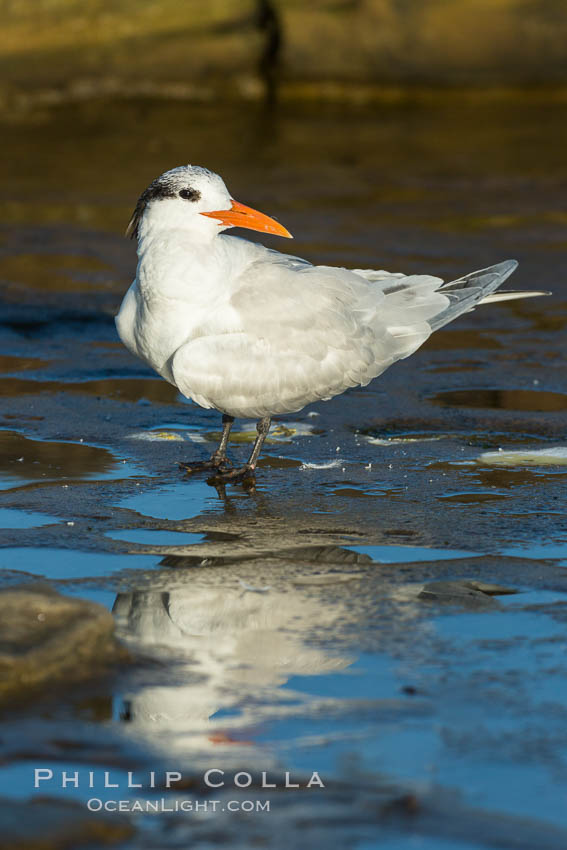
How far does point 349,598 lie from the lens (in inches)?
154

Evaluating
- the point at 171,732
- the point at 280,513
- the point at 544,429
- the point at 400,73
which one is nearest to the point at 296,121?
the point at 400,73

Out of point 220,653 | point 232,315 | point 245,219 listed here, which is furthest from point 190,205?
point 220,653

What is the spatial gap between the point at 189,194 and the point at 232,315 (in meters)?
0.56

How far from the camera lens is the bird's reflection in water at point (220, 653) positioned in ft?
10.1

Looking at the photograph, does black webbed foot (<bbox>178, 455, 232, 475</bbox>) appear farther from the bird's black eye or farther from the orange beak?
the bird's black eye

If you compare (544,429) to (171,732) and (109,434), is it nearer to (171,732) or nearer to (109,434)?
(109,434)

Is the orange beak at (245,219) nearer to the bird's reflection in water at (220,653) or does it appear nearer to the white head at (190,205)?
the white head at (190,205)

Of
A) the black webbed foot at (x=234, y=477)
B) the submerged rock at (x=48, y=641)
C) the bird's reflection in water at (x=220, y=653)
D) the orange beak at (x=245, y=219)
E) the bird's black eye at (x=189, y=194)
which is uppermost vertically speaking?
the bird's black eye at (x=189, y=194)

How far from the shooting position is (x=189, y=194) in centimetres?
527

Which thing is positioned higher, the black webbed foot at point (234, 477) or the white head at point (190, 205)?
the white head at point (190, 205)

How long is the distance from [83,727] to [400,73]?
41.6ft

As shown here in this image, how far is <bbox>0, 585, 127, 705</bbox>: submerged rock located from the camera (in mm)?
3158

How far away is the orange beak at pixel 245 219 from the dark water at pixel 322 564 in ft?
3.32

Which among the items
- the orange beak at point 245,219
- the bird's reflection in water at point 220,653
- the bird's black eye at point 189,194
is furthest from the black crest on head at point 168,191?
the bird's reflection in water at point 220,653
